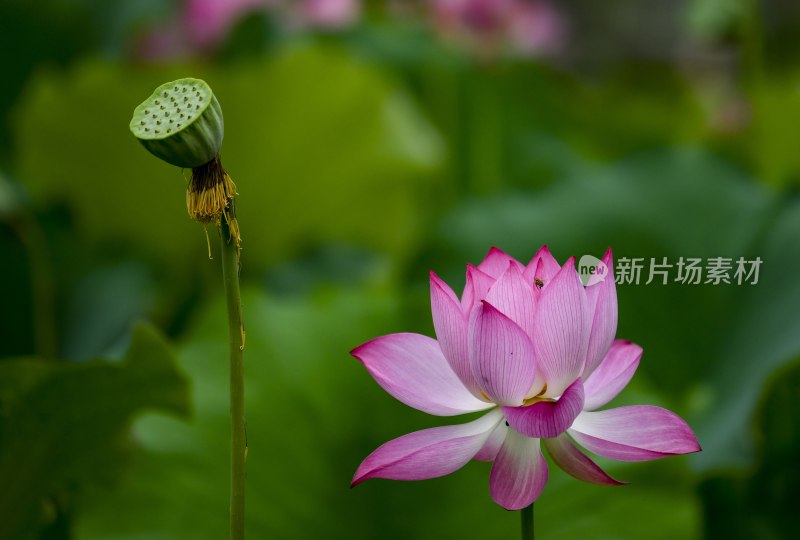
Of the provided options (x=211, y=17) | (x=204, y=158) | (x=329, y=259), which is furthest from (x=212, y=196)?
(x=211, y=17)

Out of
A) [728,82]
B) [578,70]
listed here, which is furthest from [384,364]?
[578,70]

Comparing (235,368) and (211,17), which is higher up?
(211,17)

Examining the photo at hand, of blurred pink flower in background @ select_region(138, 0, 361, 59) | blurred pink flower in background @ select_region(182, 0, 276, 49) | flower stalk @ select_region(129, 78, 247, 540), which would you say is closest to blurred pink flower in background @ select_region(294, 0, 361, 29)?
blurred pink flower in background @ select_region(138, 0, 361, 59)

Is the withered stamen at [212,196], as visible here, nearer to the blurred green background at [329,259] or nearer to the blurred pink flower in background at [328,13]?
the blurred green background at [329,259]

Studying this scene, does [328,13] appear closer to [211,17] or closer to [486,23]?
[211,17]

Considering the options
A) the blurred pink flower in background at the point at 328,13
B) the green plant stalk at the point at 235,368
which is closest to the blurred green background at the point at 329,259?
the blurred pink flower in background at the point at 328,13
